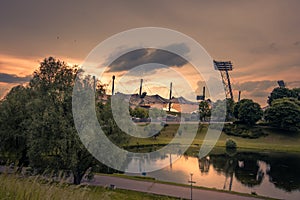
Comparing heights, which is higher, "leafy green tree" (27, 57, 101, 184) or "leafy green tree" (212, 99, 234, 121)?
"leafy green tree" (212, 99, 234, 121)

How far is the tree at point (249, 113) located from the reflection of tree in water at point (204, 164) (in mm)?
39178

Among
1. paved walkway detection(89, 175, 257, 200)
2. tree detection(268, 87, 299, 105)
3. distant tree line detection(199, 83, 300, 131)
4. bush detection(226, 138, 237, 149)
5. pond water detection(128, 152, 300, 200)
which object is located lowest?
pond water detection(128, 152, 300, 200)

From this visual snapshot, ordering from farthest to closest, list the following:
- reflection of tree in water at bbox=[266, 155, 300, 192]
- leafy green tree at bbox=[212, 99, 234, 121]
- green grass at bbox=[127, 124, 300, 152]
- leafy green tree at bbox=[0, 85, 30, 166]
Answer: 1. leafy green tree at bbox=[212, 99, 234, 121]
2. green grass at bbox=[127, 124, 300, 152]
3. reflection of tree in water at bbox=[266, 155, 300, 192]
4. leafy green tree at bbox=[0, 85, 30, 166]

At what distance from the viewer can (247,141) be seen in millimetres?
71438

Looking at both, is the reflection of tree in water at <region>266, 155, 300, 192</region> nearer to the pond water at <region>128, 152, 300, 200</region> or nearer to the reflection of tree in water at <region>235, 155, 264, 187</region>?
the pond water at <region>128, 152, 300, 200</region>

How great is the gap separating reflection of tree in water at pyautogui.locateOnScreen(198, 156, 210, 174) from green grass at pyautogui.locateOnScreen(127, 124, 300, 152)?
43.5 ft

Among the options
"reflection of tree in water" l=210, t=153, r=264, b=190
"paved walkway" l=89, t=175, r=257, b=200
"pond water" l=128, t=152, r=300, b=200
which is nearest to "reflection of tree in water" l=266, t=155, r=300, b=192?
"pond water" l=128, t=152, r=300, b=200

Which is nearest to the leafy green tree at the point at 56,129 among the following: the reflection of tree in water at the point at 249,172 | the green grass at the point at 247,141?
the reflection of tree in water at the point at 249,172

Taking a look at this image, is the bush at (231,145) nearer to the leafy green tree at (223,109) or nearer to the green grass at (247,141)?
the green grass at (247,141)

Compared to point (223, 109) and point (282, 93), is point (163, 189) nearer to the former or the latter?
point (223, 109)

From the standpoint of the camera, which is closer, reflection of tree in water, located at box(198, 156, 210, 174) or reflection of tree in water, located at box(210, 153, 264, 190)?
reflection of tree in water, located at box(210, 153, 264, 190)

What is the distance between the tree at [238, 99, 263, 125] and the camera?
3342 inches

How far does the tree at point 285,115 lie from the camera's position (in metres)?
78.9

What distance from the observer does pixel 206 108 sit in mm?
90500
